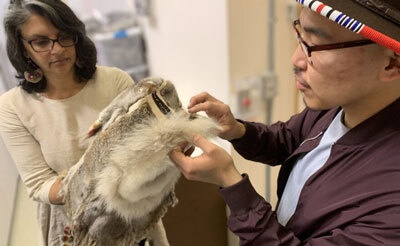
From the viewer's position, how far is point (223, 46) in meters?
1.32

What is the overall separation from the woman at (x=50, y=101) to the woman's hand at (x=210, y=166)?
Answer: 41 centimetres

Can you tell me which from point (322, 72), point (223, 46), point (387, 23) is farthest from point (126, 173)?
point (223, 46)

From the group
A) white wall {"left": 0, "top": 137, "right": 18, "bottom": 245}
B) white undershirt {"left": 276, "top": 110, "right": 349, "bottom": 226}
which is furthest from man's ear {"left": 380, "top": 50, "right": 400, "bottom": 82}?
white wall {"left": 0, "top": 137, "right": 18, "bottom": 245}

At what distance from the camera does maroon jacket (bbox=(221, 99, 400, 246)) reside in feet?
1.67

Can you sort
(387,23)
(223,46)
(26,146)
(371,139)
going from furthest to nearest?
(223,46), (26,146), (371,139), (387,23)

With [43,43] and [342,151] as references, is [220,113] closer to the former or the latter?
[342,151]

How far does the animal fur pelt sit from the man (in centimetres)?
5

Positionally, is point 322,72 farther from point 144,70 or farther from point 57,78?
point 144,70

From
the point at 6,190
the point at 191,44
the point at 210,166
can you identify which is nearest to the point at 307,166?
the point at 210,166

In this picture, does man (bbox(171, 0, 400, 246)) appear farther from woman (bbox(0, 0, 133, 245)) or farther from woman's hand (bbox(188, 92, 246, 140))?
woman (bbox(0, 0, 133, 245))

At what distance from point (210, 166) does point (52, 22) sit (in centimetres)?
58

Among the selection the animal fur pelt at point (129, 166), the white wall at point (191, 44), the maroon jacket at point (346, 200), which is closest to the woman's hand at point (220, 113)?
the animal fur pelt at point (129, 166)

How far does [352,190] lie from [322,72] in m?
0.22

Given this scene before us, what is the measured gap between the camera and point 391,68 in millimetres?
532
